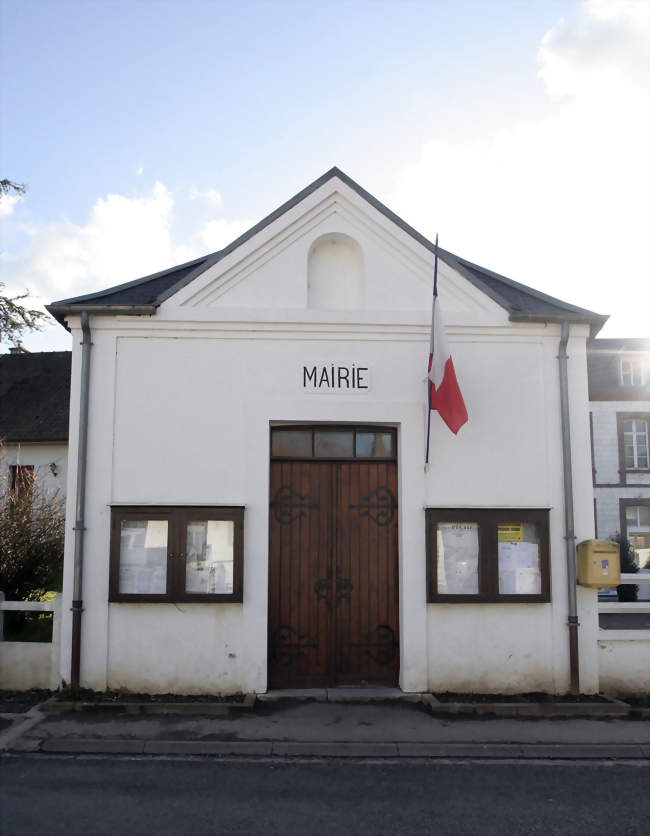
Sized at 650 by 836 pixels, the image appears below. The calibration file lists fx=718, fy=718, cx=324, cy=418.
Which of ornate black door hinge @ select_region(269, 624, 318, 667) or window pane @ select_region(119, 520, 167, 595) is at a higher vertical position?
window pane @ select_region(119, 520, 167, 595)

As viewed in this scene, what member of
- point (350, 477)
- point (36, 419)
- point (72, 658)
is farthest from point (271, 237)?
point (36, 419)

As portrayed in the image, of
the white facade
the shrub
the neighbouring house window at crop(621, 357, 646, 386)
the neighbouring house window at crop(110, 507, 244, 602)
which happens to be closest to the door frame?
the white facade

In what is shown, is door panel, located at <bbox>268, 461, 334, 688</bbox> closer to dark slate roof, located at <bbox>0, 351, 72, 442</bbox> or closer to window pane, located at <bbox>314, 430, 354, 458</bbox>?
window pane, located at <bbox>314, 430, 354, 458</bbox>

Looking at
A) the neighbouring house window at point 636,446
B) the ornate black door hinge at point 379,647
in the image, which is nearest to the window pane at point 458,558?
the ornate black door hinge at point 379,647

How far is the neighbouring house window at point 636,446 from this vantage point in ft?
93.6

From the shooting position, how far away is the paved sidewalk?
647 cm

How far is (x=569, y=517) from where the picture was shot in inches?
327

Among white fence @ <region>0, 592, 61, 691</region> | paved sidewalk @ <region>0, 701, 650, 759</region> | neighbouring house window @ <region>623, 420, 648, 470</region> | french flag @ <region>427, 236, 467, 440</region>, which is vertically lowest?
paved sidewalk @ <region>0, 701, 650, 759</region>

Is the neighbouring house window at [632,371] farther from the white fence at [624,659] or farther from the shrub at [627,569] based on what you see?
the white fence at [624,659]

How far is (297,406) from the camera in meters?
8.35

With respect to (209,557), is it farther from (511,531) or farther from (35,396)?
(35,396)

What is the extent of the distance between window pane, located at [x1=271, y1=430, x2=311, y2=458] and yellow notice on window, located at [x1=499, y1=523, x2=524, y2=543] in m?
2.43

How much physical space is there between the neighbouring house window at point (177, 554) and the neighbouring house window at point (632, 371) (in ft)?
81.5

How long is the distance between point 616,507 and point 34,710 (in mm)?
25300
